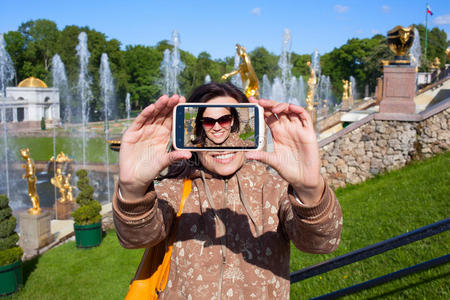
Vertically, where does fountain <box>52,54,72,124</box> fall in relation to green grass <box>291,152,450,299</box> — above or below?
above

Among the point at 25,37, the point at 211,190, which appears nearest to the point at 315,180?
the point at 211,190

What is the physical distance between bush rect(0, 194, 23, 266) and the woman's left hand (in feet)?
21.1

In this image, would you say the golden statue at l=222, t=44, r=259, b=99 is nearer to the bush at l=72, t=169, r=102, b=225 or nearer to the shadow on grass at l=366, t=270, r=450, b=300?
the shadow on grass at l=366, t=270, r=450, b=300

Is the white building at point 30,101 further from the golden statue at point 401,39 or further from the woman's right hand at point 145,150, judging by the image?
the woman's right hand at point 145,150

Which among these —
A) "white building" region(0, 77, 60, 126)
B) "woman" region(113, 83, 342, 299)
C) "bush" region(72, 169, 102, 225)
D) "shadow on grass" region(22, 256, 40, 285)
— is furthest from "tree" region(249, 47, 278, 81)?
"woman" region(113, 83, 342, 299)

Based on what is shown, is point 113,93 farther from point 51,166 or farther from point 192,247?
point 192,247

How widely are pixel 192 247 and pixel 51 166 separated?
2023 centimetres

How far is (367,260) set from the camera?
530cm

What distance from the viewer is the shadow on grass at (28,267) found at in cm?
767

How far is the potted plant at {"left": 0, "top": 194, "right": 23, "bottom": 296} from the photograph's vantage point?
6.62 metres

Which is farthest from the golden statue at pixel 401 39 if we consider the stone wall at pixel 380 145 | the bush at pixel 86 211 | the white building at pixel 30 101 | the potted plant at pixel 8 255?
the white building at pixel 30 101

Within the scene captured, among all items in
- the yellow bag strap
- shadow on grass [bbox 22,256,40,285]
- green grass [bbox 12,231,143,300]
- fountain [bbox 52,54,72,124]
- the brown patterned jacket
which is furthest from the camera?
fountain [bbox 52,54,72,124]

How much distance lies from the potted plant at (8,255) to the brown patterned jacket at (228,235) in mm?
5763

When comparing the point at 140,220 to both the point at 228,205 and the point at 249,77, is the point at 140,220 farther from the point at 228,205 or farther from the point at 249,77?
the point at 249,77
